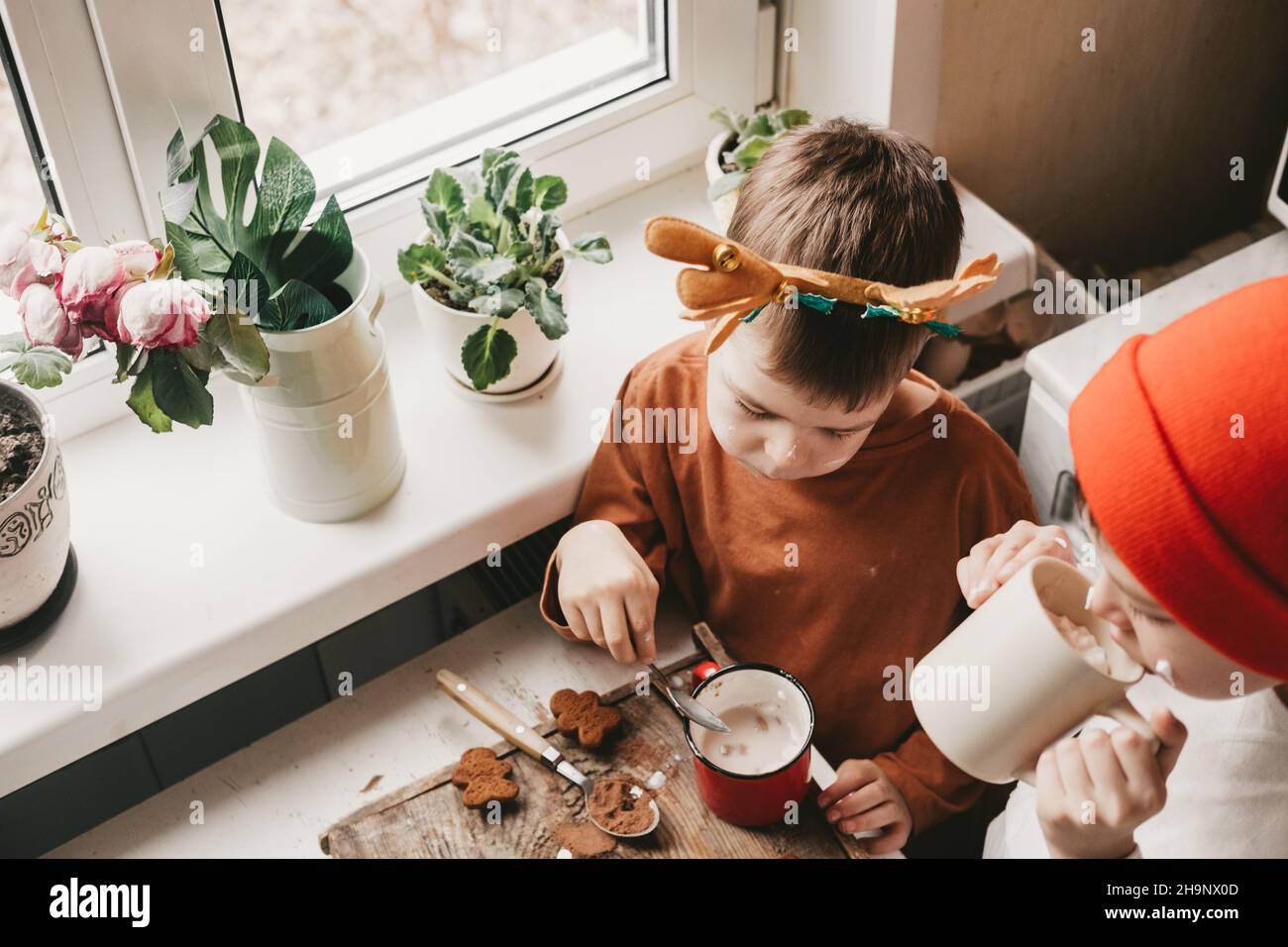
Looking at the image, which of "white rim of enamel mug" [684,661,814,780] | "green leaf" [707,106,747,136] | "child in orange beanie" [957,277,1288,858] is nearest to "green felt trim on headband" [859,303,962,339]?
"child in orange beanie" [957,277,1288,858]

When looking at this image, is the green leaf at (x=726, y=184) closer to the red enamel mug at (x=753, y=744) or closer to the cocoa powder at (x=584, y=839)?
the red enamel mug at (x=753, y=744)

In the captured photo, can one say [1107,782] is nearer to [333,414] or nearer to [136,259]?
[333,414]

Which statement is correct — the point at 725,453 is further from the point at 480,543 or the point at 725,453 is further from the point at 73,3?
the point at 73,3

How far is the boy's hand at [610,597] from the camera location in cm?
107

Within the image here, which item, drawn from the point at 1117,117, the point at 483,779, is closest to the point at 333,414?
the point at 483,779

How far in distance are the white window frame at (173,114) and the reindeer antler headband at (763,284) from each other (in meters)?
0.47

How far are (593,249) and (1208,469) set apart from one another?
25.1 inches

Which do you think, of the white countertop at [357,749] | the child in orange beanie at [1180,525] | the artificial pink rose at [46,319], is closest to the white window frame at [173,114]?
the artificial pink rose at [46,319]

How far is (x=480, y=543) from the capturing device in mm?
1197

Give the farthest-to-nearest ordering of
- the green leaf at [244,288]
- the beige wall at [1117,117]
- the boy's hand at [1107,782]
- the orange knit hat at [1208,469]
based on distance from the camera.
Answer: the beige wall at [1117,117]
the green leaf at [244,288]
the boy's hand at [1107,782]
the orange knit hat at [1208,469]

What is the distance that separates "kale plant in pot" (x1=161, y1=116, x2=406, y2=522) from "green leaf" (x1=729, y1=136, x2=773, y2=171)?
1.33 feet
